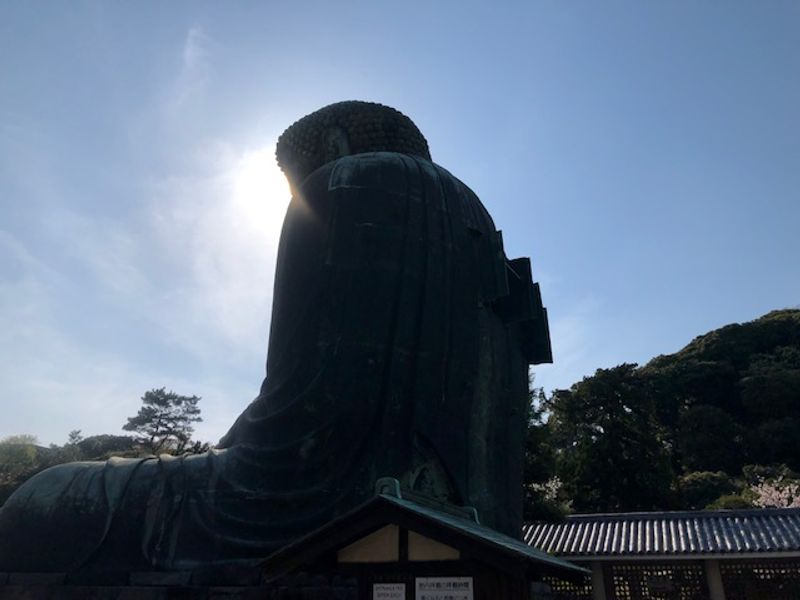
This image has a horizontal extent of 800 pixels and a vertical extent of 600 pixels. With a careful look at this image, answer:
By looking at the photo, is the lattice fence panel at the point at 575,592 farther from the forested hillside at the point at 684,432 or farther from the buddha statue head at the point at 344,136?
the buddha statue head at the point at 344,136

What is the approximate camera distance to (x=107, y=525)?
576 cm

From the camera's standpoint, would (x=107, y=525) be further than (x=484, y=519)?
No

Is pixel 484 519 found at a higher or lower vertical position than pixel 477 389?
lower

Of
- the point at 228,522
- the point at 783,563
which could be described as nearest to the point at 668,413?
the point at 783,563

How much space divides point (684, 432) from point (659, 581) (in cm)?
2046

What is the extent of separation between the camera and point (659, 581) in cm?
1152

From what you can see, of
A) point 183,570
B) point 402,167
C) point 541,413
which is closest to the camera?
point 183,570

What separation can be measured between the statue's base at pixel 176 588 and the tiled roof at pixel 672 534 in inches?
322

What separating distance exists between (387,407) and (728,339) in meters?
36.1

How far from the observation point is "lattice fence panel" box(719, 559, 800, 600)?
1073 cm

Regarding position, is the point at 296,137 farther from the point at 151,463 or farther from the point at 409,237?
the point at 151,463

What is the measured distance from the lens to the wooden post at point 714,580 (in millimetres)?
10938

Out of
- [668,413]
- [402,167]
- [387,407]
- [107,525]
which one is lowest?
[107,525]

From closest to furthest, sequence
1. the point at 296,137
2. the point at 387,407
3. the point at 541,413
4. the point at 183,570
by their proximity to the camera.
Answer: the point at 183,570 < the point at 387,407 < the point at 296,137 < the point at 541,413
